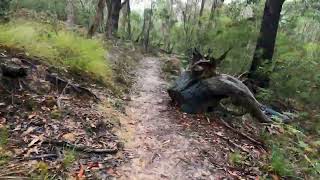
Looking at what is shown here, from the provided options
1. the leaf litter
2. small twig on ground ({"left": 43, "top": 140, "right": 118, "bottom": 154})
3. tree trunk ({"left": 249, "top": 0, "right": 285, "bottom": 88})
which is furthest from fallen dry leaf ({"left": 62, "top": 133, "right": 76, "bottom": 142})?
tree trunk ({"left": 249, "top": 0, "right": 285, "bottom": 88})

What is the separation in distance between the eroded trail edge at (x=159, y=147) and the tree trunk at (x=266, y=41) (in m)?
3.40

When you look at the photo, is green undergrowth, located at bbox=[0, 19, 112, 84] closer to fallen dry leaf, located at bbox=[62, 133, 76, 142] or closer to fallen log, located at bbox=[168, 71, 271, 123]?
fallen log, located at bbox=[168, 71, 271, 123]

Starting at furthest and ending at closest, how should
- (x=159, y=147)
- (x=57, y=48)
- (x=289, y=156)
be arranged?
1. (x=57, y=48)
2. (x=289, y=156)
3. (x=159, y=147)

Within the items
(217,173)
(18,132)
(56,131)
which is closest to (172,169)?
(217,173)

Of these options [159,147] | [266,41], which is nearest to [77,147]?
[159,147]

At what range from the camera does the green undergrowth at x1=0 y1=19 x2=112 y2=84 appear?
626 cm

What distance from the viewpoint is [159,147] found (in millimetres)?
4969

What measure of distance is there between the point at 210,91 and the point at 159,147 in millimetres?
1841

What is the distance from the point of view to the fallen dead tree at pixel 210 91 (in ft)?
20.9

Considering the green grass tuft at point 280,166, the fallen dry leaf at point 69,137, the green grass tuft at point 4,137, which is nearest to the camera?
the green grass tuft at point 4,137

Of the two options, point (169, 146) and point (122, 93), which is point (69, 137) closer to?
point (169, 146)

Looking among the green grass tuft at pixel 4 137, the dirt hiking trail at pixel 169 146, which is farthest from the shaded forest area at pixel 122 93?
the dirt hiking trail at pixel 169 146

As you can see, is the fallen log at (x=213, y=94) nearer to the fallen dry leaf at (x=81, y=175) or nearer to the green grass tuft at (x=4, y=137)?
the fallen dry leaf at (x=81, y=175)

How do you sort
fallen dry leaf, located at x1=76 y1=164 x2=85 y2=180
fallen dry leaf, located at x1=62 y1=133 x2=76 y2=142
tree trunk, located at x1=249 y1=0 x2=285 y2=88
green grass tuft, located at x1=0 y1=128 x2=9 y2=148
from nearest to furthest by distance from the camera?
fallen dry leaf, located at x1=76 y1=164 x2=85 y2=180, green grass tuft, located at x1=0 y1=128 x2=9 y2=148, fallen dry leaf, located at x1=62 y1=133 x2=76 y2=142, tree trunk, located at x1=249 y1=0 x2=285 y2=88
